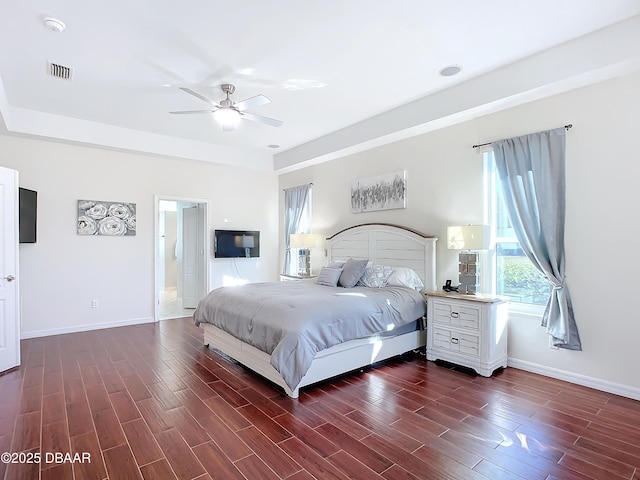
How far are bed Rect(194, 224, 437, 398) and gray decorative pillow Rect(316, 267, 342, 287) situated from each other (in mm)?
247

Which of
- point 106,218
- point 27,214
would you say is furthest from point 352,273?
point 27,214

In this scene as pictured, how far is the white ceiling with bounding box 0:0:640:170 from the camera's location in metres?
2.59

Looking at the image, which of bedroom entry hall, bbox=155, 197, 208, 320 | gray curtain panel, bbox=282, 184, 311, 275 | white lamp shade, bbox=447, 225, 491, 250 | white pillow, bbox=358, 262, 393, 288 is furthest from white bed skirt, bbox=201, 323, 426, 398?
gray curtain panel, bbox=282, 184, 311, 275

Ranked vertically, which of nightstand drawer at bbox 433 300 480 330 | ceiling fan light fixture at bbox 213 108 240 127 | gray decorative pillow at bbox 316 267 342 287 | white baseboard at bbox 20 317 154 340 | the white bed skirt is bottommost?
white baseboard at bbox 20 317 154 340

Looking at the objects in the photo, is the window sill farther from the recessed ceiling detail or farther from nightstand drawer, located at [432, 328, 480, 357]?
the recessed ceiling detail

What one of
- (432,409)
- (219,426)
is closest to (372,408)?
(432,409)

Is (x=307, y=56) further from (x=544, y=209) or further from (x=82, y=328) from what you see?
(x=82, y=328)

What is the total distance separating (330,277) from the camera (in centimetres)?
476

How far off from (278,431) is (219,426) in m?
0.44

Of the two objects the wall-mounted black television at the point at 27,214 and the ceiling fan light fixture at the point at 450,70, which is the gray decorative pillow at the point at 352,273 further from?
the wall-mounted black television at the point at 27,214

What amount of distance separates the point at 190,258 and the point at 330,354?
4.88 metres

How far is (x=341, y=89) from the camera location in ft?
12.8

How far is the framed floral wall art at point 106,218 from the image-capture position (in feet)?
17.0

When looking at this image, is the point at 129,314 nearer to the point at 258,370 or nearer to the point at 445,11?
the point at 258,370
